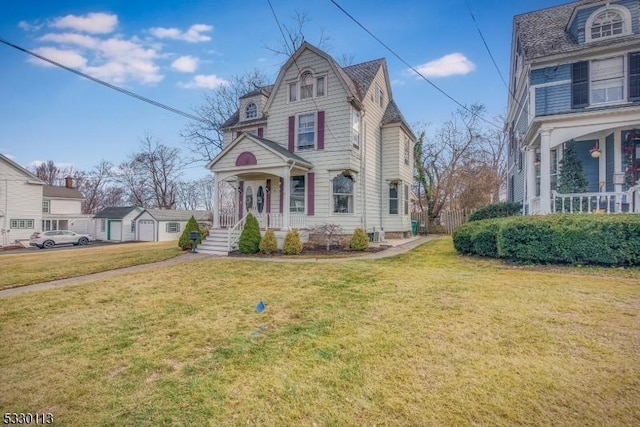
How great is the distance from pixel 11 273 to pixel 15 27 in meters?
7.14

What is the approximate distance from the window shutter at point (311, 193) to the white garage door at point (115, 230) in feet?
86.9

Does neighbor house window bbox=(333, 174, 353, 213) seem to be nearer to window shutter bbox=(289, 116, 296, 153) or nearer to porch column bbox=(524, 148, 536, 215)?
window shutter bbox=(289, 116, 296, 153)

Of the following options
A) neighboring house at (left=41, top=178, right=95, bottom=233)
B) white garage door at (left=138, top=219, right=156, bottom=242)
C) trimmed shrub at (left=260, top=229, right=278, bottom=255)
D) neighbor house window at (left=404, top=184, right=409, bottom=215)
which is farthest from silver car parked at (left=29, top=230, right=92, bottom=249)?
neighbor house window at (left=404, top=184, right=409, bottom=215)

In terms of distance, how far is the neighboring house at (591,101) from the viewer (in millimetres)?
10164

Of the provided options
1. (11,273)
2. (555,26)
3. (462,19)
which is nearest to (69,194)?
(11,273)

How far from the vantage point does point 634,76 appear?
1047 cm

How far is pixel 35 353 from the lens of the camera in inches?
150

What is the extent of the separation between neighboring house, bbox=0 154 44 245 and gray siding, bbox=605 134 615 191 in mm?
40724

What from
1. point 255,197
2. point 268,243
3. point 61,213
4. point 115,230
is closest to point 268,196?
point 255,197

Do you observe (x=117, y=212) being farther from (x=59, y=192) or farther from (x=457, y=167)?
(x=457, y=167)

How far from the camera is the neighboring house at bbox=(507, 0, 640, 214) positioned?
1016cm

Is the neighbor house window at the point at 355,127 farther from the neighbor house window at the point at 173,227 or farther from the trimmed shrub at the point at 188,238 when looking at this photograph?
the neighbor house window at the point at 173,227

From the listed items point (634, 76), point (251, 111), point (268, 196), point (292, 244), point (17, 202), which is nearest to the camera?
point (634, 76)

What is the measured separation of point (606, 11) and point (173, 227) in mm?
33418
